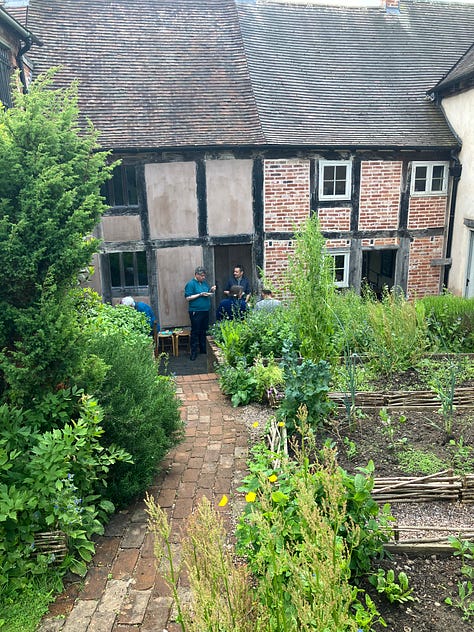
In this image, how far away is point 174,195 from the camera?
1208cm

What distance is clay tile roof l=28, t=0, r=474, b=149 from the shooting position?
39.8 feet

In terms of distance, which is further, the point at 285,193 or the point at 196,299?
the point at 285,193

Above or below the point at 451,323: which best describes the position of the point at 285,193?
above

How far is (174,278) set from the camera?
1250cm

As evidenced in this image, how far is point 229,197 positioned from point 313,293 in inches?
258

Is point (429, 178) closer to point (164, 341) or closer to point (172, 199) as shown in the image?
point (172, 199)

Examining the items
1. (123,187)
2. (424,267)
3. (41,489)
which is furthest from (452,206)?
(41,489)

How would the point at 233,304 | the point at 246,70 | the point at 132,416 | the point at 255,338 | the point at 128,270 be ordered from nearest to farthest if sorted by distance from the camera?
the point at 132,416 → the point at 255,338 → the point at 233,304 → the point at 128,270 → the point at 246,70

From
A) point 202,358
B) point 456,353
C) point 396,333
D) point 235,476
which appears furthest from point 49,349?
point 202,358

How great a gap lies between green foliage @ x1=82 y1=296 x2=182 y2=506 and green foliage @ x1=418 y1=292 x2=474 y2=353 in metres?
4.78

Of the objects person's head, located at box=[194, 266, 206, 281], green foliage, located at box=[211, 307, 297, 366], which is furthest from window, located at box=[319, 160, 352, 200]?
green foliage, located at box=[211, 307, 297, 366]

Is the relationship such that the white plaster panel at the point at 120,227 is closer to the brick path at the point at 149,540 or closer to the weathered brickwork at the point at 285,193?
the weathered brickwork at the point at 285,193

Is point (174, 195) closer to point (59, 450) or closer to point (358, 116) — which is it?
point (358, 116)

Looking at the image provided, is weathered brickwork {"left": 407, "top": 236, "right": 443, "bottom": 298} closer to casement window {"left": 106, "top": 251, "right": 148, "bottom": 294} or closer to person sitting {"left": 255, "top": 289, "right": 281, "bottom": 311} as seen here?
person sitting {"left": 255, "top": 289, "right": 281, "bottom": 311}
